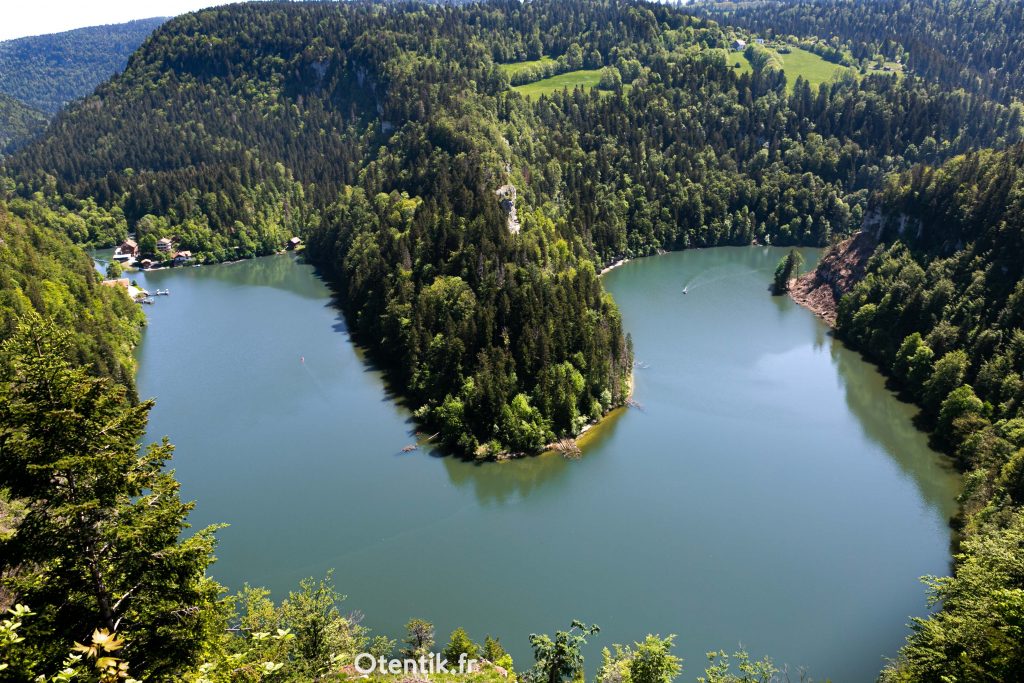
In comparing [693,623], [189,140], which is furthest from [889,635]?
[189,140]

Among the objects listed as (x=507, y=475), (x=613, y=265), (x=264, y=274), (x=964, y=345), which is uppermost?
(x=964, y=345)

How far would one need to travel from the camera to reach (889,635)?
37656 millimetres

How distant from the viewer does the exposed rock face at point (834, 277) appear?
3469 inches

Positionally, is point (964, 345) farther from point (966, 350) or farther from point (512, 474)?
point (512, 474)

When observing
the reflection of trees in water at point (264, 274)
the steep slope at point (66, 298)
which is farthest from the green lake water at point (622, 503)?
the reflection of trees in water at point (264, 274)

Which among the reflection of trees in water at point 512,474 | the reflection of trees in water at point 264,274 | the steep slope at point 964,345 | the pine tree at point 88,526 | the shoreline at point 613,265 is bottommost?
the shoreline at point 613,265

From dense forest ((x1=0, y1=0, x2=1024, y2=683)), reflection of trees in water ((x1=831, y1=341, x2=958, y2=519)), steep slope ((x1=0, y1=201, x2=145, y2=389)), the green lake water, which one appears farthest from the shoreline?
steep slope ((x1=0, y1=201, x2=145, y2=389))

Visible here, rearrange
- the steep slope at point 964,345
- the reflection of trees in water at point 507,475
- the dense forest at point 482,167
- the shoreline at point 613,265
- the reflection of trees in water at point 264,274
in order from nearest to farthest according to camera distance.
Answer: the steep slope at point 964,345, the reflection of trees in water at point 507,475, the dense forest at point 482,167, the reflection of trees in water at point 264,274, the shoreline at point 613,265

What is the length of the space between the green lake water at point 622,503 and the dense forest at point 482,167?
19.4ft

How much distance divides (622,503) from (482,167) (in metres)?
55.5

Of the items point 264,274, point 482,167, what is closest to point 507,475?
point 482,167

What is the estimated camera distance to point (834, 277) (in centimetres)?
9219

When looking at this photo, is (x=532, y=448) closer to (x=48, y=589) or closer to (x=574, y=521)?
(x=574, y=521)

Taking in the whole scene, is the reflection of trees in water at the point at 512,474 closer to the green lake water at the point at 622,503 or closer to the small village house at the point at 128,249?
the green lake water at the point at 622,503
